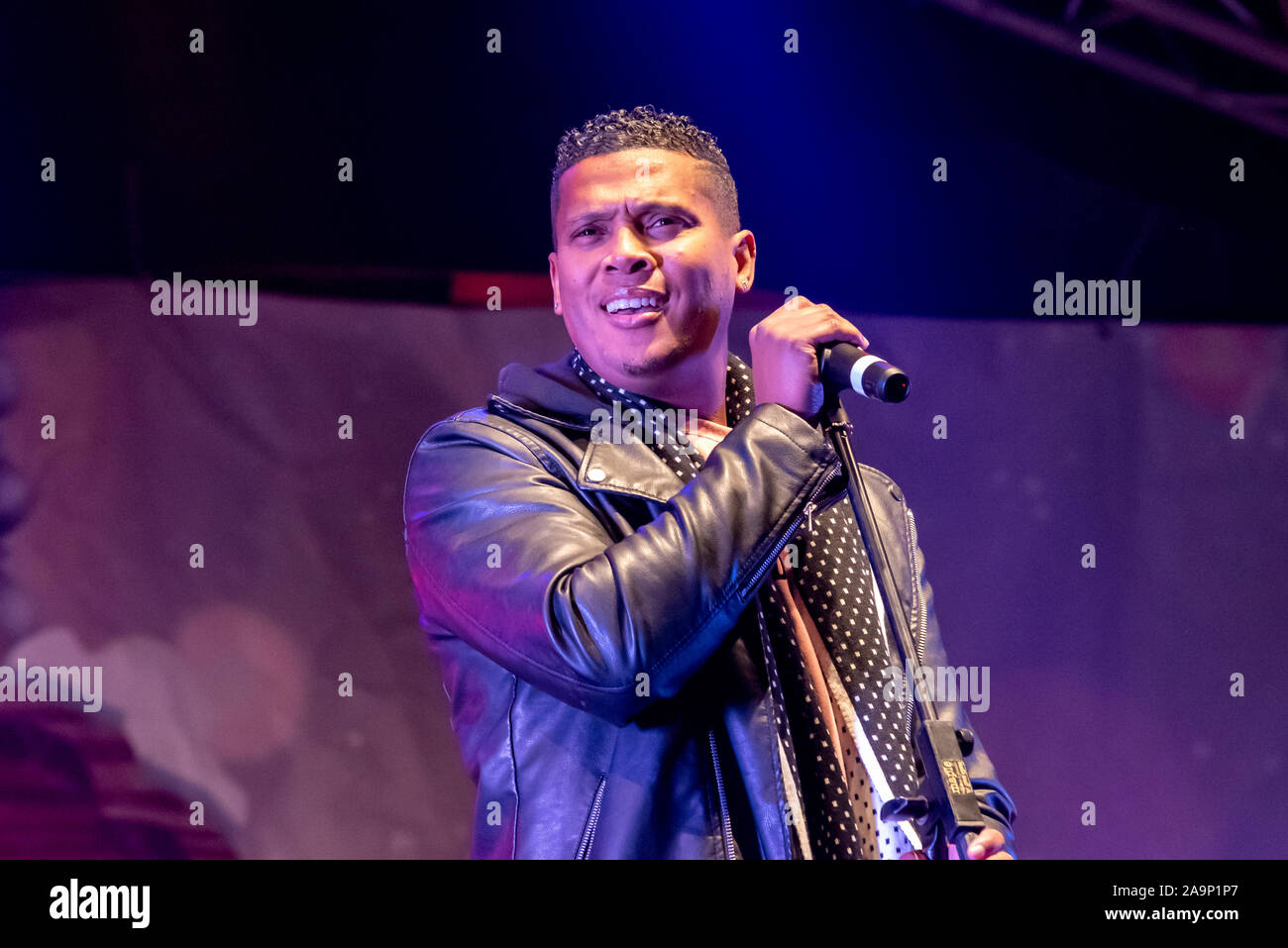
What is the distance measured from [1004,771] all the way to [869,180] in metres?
1.49

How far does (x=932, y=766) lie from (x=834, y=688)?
50 cm

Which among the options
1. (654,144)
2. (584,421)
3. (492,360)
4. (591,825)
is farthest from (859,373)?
(492,360)

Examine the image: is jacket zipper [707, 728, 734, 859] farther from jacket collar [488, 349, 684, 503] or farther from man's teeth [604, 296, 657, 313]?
man's teeth [604, 296, 657, 313]

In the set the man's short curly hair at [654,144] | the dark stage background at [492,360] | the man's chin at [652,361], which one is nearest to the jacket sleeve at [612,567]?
the man's chin at [652,361]

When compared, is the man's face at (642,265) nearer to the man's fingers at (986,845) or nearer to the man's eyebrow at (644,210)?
the man's eyebrow at (644,210)

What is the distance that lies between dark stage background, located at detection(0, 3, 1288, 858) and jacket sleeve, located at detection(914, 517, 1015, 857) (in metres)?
1.17

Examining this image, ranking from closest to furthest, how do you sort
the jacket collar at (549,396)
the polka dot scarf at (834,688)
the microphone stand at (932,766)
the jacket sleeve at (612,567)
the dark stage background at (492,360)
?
the microphone stand at (932,766) → the jacket sleeve at (612,567) → the polka dot scarf at (834,688) → the jacket collar at (549,396) → the dark stage background at (492,360)

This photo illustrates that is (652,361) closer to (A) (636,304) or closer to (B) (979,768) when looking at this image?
(A) (636,304)

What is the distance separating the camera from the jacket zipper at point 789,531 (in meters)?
1.38

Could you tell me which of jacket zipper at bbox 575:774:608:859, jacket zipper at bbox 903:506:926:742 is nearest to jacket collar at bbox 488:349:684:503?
jacket zipper at bbox 575:774:608:859

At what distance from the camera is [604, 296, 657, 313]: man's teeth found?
1.75 meters

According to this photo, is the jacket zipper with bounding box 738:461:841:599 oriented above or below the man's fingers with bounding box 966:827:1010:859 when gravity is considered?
above

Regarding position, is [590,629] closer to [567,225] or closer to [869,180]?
[567,225]

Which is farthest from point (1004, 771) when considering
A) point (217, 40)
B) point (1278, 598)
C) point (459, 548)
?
point (217, 40)
